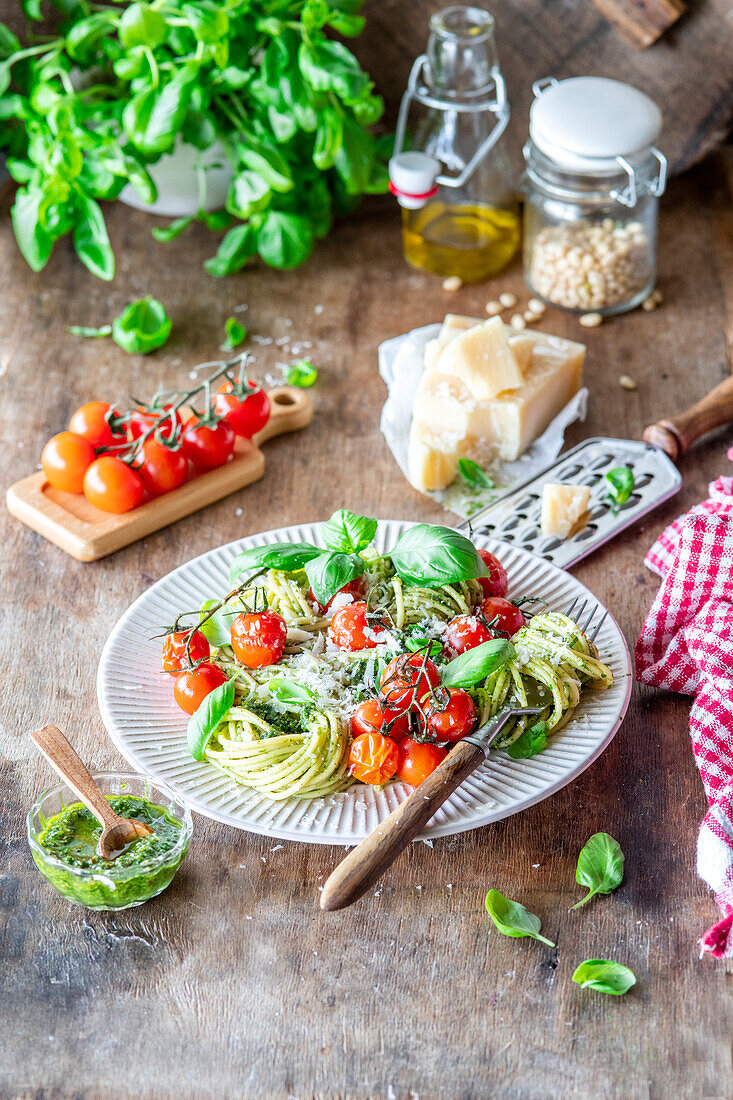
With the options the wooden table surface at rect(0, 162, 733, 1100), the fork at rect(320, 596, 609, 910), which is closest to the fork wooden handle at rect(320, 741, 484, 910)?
the fork at rect(320, 596, 609, 910)

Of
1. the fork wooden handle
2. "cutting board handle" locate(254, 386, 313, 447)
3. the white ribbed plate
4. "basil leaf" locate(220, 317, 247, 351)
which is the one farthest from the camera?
"basil leaf" locate(220, 317, 247, 351)

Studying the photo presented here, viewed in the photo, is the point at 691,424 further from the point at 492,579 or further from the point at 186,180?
the point at 186,180

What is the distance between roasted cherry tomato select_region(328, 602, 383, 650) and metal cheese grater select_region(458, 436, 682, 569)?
18.3 inches

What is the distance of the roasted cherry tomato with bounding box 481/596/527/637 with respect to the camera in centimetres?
158

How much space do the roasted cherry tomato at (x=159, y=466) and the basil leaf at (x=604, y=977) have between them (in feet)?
3.74

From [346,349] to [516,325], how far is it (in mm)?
396

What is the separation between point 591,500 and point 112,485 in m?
0.88

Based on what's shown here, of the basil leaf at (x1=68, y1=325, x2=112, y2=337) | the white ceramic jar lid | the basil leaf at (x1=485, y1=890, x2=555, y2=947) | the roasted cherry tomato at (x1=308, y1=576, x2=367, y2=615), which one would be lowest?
the basil leaf at (x1=68, y1=325, x2=112, y2=337)

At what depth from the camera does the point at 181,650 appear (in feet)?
5.11

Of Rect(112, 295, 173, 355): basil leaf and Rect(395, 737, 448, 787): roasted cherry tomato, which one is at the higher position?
Rect(395, 737, 448, 787): roasted cherry tomato

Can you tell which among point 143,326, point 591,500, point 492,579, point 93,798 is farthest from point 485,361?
point 93,798

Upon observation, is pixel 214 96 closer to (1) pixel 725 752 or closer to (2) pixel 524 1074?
(1) pixel 725 752

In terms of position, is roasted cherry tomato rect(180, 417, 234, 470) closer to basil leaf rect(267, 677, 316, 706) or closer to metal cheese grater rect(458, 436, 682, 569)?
metal cheese grater rect(458, 436, 682, 569)

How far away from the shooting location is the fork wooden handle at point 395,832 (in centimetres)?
123
